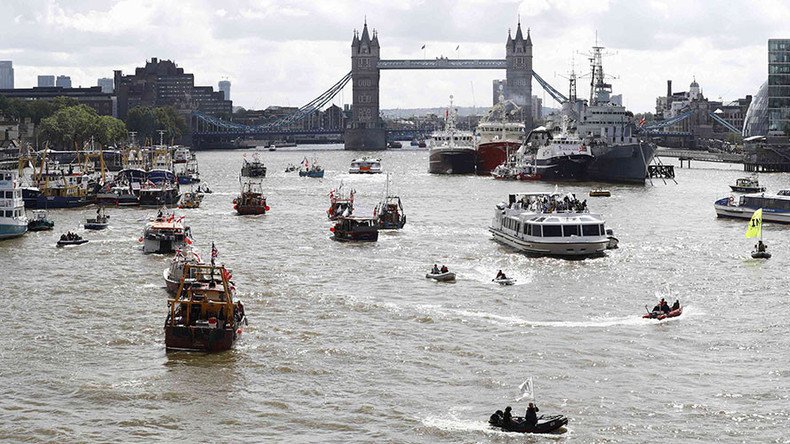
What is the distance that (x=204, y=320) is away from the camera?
155 feet

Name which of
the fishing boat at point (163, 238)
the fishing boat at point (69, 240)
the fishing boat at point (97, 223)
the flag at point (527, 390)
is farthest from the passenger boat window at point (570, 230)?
the fishing boat at point (97, 223)

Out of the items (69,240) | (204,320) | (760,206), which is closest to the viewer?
(204,320)

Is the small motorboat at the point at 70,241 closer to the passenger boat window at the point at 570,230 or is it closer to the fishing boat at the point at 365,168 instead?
the passenger boat window at the point at 570,230

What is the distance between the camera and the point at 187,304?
4712 centimetres

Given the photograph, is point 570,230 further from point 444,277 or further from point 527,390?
point 527,390

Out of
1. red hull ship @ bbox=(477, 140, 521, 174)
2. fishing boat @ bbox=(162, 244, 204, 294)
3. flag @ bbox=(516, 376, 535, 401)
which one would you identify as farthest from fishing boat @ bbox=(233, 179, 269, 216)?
red hull ship @ bbox=(477, 140, 521, 174)

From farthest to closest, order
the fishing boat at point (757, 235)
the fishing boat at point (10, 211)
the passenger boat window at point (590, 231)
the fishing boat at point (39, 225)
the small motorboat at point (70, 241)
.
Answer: the fishing boat at point (39, 225), the fishing boat at point (10, 211), the small motorboat at point (70, 241), the fishing boat at point (757, 235), the passenger boat window at point (590, 231)

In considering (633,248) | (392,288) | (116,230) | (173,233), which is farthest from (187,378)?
(116,230)

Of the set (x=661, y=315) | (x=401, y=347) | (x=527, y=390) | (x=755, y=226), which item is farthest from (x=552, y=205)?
(x=527, y=390)

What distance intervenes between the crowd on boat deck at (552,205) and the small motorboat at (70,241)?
25664 millimetres

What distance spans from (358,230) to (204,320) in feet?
114

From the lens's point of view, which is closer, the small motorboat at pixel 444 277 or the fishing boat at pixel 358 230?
the small motorboat at pixel 444 277

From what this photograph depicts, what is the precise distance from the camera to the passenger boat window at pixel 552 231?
72.4m

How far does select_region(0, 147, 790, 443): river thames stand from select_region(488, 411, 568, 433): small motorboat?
12.5 inches
